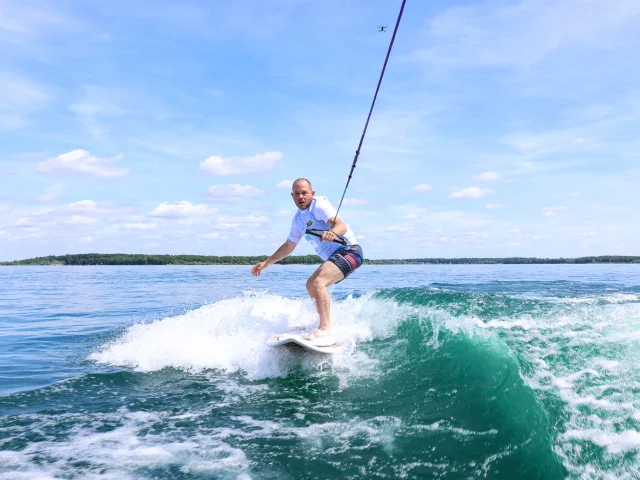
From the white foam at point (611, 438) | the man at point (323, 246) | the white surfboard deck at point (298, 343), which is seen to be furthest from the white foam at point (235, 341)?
the white foam at point (611, 438)

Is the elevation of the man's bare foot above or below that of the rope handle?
below

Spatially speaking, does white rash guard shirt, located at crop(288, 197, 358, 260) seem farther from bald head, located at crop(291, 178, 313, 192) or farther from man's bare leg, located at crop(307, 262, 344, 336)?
man's bare leg, located at crop(307, 262, 344, 336)

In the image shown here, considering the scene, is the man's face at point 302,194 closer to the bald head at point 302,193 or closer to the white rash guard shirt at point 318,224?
the bald head at point 302,193

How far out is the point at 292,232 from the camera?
8523 mm

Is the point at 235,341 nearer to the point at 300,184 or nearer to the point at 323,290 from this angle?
the point at 323,290

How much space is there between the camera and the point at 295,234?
854 centimetres

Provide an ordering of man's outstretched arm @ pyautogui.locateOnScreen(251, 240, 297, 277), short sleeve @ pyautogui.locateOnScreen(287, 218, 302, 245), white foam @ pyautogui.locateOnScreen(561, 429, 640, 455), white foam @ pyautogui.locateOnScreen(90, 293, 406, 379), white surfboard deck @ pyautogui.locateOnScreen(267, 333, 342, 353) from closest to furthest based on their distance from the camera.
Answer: white foam @ pyautogui.locateOnScreen(561, 429, 640, 455) → white surfboard deck @ pyautogui.locateOnScreen(267, 333, 342, 353) → white foam @ pyautogui.locateOnScreen(90, 293, 406, 379) → short sleeve @ pyautogui.locateOnScreen(287, 218, 302, 245) → man's outstretched arm @ pyautogui.locateOnScreen(251, 240, 297, 277)

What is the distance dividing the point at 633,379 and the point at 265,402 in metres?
4.35

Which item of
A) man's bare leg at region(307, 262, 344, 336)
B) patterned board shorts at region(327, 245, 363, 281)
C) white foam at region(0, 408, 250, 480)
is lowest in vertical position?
white foam at region(0, 408, 250, 480)

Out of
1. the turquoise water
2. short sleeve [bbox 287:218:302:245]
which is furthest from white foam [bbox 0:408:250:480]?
short sleeve [bbox 287:218:302:245]

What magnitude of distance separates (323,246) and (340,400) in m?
2.95

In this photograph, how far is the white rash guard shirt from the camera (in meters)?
7.82

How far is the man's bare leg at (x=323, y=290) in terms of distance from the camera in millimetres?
7418

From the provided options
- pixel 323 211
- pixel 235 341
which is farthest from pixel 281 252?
pixel 235 341
